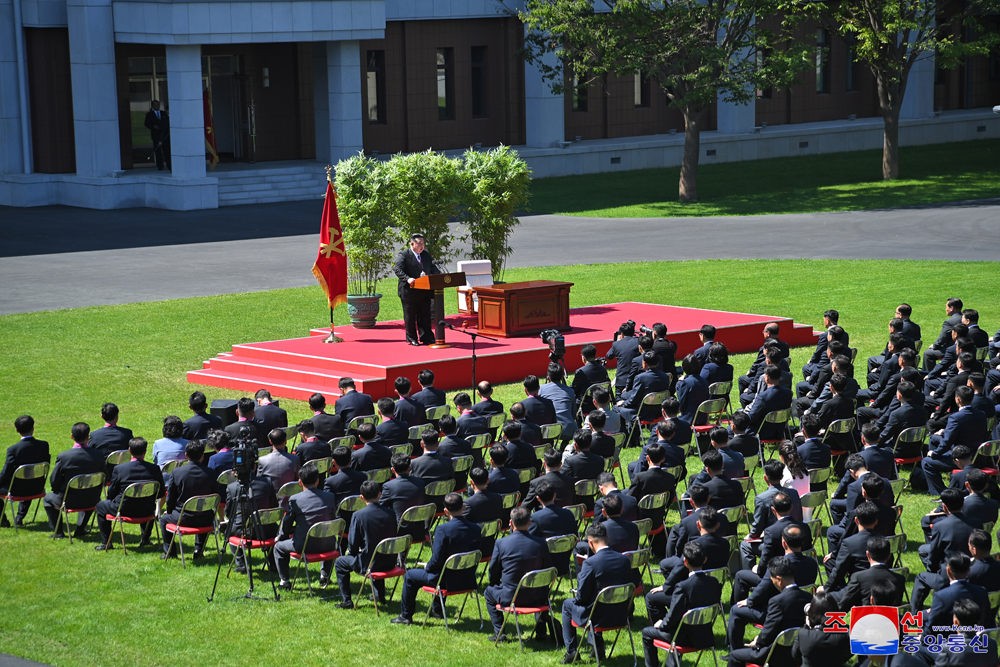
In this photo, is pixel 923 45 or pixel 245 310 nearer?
pixel 245 310

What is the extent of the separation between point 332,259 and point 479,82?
88.4 feet

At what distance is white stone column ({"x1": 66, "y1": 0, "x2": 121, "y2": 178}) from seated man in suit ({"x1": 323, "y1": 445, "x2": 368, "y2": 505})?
29628mm

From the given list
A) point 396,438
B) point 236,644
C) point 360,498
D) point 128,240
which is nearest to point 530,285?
point 396,438

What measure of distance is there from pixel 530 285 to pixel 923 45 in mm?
24671

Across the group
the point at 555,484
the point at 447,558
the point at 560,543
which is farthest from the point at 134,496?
the point at 560,543

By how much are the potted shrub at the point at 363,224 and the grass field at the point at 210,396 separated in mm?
1337

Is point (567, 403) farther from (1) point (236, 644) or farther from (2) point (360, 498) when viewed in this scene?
(1) point (236, 644)

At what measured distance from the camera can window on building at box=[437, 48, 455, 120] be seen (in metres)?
45.4

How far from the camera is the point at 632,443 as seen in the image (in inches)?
612

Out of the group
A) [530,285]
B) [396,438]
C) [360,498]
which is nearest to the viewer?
[360,498]

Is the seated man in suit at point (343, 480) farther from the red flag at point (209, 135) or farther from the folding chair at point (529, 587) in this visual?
the red flag at point (209, 135)

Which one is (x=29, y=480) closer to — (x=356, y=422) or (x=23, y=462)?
(x=23, y=462)

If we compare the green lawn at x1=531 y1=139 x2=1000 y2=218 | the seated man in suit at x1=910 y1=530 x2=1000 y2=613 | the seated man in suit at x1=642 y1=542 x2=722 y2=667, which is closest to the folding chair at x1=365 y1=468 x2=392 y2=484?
the seated man in suit at x1=642 y1=542 x2=722 y2=667

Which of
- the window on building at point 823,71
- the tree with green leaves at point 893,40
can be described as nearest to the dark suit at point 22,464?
the tree with green leaves at point 893,40
